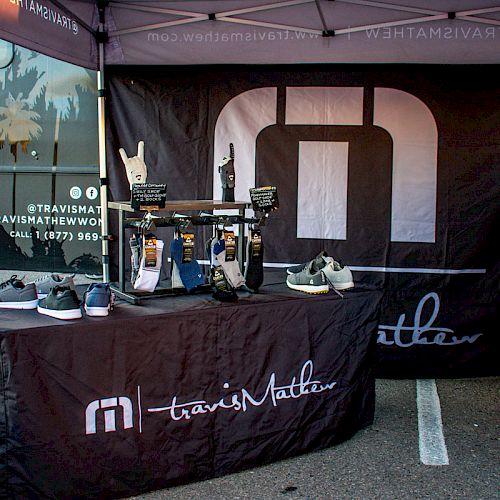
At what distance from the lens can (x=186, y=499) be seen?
3.24 metres

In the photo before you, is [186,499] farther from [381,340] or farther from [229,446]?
[381,340]

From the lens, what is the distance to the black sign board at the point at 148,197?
342cm

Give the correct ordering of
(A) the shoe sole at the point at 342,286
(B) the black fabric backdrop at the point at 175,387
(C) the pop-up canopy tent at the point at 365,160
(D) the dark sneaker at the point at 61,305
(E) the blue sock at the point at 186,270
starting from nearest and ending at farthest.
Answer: (B) the black fabric backdrop at the point at 175,387 → (D) the dark sneaker at the point at 61,305 → (E) the blue sock at the point at 186,270 → (A) the shoe sole at the point at 342,286 → (C) the pop-up canopy tent at the point at 365,160

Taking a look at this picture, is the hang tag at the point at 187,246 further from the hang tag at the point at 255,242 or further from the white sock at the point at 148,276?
the hang tag at the point at 255,242

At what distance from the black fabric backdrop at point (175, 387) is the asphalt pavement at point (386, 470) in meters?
0.08

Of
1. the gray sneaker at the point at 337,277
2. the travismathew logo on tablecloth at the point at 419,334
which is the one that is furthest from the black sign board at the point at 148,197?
the travismathew logo on tablecloth at the point at 419,334

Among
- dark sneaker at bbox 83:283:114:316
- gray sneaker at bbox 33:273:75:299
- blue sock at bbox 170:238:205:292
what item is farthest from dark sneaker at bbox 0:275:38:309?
blue sock at bbox 170:238:205:292

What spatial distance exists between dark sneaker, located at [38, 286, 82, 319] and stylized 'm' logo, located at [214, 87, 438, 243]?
227 centimetres

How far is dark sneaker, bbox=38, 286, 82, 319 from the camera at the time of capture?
3090mm

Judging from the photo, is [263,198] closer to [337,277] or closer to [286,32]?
[337,277]

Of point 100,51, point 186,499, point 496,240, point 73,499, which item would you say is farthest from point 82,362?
point 496,240

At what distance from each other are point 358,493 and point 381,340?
1.98 meters

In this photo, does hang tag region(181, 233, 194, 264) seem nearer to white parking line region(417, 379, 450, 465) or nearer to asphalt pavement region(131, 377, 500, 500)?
asphalt pavement region(131, 377, 500, 500)

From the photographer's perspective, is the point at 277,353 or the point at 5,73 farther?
the point at 5,73
